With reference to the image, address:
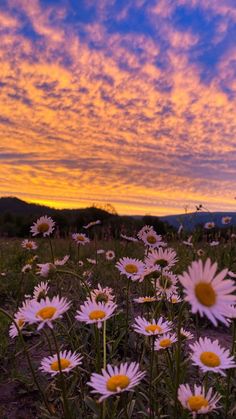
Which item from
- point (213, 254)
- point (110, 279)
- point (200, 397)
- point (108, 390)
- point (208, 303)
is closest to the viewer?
point (208, 303)

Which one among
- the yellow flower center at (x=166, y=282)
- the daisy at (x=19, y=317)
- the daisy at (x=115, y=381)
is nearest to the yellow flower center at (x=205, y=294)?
the daisy at (x=115, y=381)

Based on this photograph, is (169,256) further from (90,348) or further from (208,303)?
(90,348)

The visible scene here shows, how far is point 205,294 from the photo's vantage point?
136cm

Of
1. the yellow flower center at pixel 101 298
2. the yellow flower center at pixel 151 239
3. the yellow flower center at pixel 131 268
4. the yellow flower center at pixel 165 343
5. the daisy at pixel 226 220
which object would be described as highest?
the daisy at pixel 226 220

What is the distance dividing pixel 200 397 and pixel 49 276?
780mm

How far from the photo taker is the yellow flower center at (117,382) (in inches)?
62.1

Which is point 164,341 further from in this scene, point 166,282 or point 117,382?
point 117,382

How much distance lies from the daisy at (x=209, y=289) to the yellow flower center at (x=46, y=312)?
584mm

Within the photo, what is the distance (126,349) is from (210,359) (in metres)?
1.12

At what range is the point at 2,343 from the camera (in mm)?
3557

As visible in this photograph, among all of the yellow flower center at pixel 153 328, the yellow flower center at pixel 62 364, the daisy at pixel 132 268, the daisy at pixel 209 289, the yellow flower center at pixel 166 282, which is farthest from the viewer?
the yellow flower center at pixel 166 282

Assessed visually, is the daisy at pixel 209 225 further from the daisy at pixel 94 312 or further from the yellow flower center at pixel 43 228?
the daisy at pixel 94 312

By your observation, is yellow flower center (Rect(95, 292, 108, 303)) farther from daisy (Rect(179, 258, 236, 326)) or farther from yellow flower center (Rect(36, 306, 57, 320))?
daisy (Rect(179, 258, 236, 326))

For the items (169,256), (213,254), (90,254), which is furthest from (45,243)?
(169,256)
